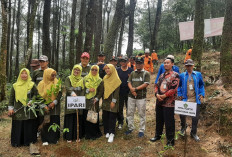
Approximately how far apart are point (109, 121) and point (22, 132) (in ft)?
7.08

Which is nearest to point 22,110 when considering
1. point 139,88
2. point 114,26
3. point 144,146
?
point 139,88

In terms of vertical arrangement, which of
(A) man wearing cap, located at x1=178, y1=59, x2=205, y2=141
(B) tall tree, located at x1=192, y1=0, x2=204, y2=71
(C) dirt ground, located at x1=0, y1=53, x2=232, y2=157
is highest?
(B) tall tree, located at x1=192, y1=0, x2=204, y2=71

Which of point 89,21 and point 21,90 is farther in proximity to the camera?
point 89,21

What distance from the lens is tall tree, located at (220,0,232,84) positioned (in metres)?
5.77

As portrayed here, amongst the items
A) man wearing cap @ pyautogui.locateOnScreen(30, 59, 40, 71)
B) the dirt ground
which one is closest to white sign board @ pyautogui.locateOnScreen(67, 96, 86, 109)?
the dirt ground

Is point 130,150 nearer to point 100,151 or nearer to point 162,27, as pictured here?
point 100,151

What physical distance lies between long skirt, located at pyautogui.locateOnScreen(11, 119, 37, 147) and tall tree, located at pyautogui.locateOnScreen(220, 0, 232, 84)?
5704 mm

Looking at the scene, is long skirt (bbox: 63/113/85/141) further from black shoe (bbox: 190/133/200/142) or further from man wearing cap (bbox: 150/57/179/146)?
black shoe (bbox: 190/133/200/142)

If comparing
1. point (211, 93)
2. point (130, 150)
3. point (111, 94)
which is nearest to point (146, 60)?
point (211, 93)

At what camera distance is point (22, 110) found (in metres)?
4.53

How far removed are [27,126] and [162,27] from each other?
19841 mm

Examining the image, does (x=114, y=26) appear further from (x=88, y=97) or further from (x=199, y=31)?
(x=88, y=97)

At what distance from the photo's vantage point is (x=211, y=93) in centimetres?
589

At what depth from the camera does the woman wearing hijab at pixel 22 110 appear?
446 centimetres
